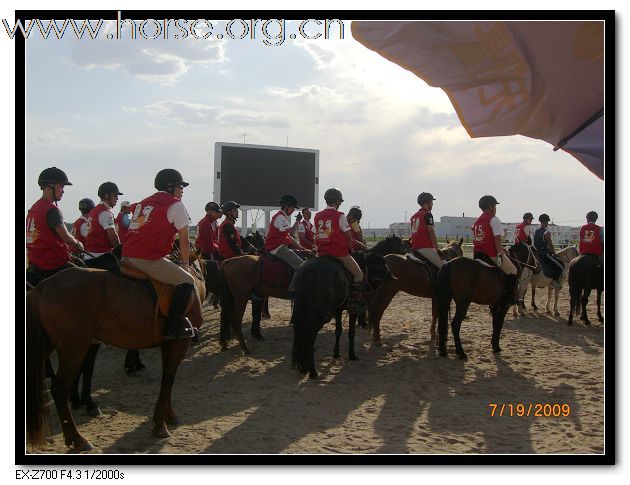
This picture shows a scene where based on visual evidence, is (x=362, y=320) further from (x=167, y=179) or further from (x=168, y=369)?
(x=167, y=179)

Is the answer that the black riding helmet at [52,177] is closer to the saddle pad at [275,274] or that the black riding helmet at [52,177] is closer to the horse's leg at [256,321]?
the saddle pad at [275,274]

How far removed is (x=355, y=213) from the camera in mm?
11766

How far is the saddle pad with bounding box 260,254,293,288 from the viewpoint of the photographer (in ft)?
29.7

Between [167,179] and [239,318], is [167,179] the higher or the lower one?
the higher one

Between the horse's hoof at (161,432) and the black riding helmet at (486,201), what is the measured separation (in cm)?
636

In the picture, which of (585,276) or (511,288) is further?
(585,276)

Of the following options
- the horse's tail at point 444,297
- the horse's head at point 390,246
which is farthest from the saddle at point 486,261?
the horse's head at point 390,246

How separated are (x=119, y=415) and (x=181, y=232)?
2263mm

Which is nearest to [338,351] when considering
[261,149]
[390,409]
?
[390,409]

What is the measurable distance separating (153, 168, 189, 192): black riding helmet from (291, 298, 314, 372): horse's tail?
272 cm

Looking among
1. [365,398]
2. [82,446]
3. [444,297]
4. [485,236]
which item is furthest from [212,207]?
[82,446]
